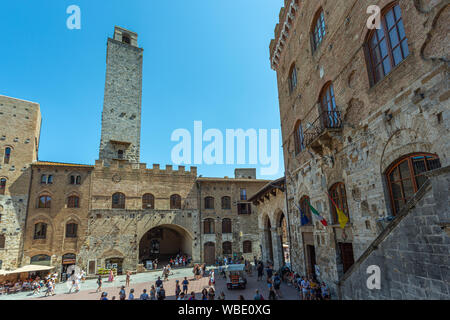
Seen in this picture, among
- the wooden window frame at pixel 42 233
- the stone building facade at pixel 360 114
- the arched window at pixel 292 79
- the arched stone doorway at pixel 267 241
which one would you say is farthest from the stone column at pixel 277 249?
the wooden window frame at pixel 42 233

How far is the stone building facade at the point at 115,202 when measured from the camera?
2334 cm

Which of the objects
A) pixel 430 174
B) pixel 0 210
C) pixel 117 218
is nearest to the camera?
pixel 430 174

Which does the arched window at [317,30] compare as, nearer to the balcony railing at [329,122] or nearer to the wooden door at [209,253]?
the balcony railing at [329,122]

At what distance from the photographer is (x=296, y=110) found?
1523cm

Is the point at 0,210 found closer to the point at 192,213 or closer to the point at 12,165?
the point at 12,165

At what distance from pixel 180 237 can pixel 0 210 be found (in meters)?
18.4

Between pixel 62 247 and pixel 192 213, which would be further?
pixel 192 213

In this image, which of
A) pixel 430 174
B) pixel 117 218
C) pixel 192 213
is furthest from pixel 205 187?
pixel 430 174

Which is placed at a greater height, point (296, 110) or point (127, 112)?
point (127, 112)

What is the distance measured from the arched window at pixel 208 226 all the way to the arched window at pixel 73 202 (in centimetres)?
1311

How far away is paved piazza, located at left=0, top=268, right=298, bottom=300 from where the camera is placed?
1549 centimetres

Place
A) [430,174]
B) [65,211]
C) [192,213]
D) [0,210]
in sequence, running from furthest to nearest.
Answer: [192,213] → [65,211] → [0,210] → [430,174]

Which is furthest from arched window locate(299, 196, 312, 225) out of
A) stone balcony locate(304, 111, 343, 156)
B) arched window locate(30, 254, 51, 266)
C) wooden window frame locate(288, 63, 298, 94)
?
arched window locate(30, 254, 51, 266)

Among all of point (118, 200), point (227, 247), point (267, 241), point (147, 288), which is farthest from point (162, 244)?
point (267, 241)
